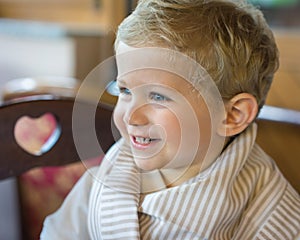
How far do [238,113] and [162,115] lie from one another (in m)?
0.10

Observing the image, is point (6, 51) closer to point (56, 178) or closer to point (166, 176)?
point (56, 178)

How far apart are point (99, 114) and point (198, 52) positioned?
0.99 feet

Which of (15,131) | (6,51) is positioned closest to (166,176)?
(15,131)

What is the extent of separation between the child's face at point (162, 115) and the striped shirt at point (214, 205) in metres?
0.05

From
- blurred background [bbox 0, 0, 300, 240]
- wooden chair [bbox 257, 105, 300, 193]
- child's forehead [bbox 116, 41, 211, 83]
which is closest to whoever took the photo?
child's forehead [bbox 116, 41, 211, 83]

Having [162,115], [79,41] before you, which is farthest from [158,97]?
[79,41]

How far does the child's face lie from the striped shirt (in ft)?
0.15

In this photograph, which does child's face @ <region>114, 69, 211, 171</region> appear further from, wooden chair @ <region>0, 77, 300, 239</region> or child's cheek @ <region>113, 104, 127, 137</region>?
wooden chair @ <region>0, 77, 300, 239</region>

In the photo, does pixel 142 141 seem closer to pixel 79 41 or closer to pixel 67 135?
pixel 67 135

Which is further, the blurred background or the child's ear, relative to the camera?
the blurred background

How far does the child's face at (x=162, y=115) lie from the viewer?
1.55 ft

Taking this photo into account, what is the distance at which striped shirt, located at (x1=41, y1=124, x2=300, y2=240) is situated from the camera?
51 centimetres

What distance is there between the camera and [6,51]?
7.88 feet

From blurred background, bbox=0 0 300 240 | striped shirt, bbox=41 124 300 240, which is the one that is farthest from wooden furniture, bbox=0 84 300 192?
blurred background, bbox=0 0 300 240
